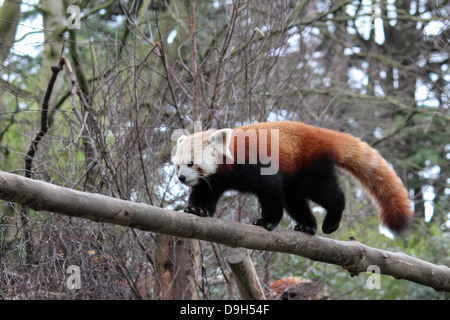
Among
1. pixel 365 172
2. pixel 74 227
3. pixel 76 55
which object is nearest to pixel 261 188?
pixel 365 172

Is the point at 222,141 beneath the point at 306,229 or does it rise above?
above

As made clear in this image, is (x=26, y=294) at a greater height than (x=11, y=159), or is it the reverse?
(x=11, y=159)

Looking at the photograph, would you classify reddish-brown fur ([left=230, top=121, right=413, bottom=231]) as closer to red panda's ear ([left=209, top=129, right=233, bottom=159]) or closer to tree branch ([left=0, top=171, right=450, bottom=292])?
red panda's ear ([left=209, top=129, right=233, bottom=159])

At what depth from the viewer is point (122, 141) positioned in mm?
5062

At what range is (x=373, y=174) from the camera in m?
4.33

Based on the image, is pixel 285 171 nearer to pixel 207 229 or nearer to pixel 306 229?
pixel 306 229

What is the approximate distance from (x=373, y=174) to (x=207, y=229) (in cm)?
192

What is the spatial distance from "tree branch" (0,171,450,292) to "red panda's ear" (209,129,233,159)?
66 cm

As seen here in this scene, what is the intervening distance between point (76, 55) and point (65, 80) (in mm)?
1923

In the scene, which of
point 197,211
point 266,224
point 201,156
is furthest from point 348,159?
point 197,211

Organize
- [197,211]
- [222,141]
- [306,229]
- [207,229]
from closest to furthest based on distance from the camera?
1. [207,229]
2. [197,211]
3. [222,141]
4. [306,229]

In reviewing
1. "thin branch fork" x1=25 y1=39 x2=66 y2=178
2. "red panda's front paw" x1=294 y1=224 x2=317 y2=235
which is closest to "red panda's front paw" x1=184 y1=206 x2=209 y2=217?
"red panda's front paw" x1=294 y1=224 x2=317 y2=235

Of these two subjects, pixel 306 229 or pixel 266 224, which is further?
pixel 306 229
